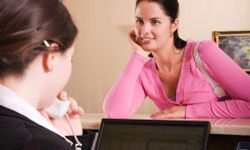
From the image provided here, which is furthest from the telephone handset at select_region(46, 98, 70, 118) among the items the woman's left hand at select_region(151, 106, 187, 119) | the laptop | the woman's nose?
the woman's nose

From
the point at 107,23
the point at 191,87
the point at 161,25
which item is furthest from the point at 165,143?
the point at 107,23

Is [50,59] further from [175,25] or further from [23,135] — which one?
[175,25]

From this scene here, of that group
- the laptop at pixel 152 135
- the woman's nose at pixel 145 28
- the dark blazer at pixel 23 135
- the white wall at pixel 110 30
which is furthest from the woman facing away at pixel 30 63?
the white wall at pixel 110 30

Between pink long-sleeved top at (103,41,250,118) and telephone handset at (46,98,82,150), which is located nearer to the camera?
telephone handset at (46,98,82,150)

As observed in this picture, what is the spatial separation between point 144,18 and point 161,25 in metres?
0.07

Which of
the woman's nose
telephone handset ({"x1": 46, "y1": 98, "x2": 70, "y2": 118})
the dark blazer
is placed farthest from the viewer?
the woman's nose

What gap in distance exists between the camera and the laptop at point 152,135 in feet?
3.33

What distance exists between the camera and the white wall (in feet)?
5.69

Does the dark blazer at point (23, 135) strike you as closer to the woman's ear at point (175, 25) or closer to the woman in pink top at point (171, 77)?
the woman in pink top at point (171, 77)

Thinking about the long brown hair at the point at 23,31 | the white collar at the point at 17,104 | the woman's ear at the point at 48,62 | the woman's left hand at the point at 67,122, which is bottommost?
the woman's left hand at the point at 67,122

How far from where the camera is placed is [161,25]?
1612 mm

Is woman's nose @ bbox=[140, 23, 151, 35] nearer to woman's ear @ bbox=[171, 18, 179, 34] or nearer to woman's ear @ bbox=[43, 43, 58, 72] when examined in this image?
woman's ear @ bbox=[171, 18, 179, 34]

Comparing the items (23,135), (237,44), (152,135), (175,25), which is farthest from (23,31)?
(237,44)

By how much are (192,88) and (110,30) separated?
58cm
